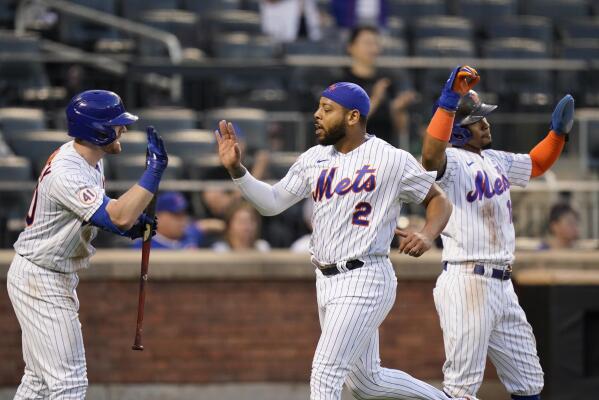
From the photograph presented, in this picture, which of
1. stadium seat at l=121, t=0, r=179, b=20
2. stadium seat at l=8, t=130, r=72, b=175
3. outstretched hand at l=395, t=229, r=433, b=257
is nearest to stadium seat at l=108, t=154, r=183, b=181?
stadium seat at l=8, t=130, r=72, b=175

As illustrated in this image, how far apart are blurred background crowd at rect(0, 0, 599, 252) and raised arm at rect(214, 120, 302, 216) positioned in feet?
10.0

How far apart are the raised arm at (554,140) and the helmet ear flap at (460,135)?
22.2 inches

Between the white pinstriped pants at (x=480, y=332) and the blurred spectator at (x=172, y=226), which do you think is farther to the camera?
the blurred spectator at (x=172, y=226)

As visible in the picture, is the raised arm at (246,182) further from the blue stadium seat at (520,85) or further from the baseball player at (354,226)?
the blue stadium seat at (520,85)

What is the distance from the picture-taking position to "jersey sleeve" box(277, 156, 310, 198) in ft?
23.2

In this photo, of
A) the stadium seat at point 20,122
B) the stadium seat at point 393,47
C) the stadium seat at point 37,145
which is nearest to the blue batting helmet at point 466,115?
the stadium seat at point 37,145

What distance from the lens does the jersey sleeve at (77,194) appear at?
6613 millimetres

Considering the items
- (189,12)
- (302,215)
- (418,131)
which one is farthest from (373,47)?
(189,12)

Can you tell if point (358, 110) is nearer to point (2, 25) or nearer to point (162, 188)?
point (162, 188)

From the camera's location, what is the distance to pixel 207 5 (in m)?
14.9

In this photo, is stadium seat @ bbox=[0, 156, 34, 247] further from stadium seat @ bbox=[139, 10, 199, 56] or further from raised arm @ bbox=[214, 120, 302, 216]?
stadium seat @ bbox=[139, 10, 199, 56]

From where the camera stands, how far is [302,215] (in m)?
11.1

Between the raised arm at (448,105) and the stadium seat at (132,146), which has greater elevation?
the raised arm at (448,105)

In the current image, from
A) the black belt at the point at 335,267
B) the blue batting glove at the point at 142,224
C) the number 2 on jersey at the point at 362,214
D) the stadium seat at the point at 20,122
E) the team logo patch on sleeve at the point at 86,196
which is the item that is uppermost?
the team logo patch on sleeve at the point at 86,196
